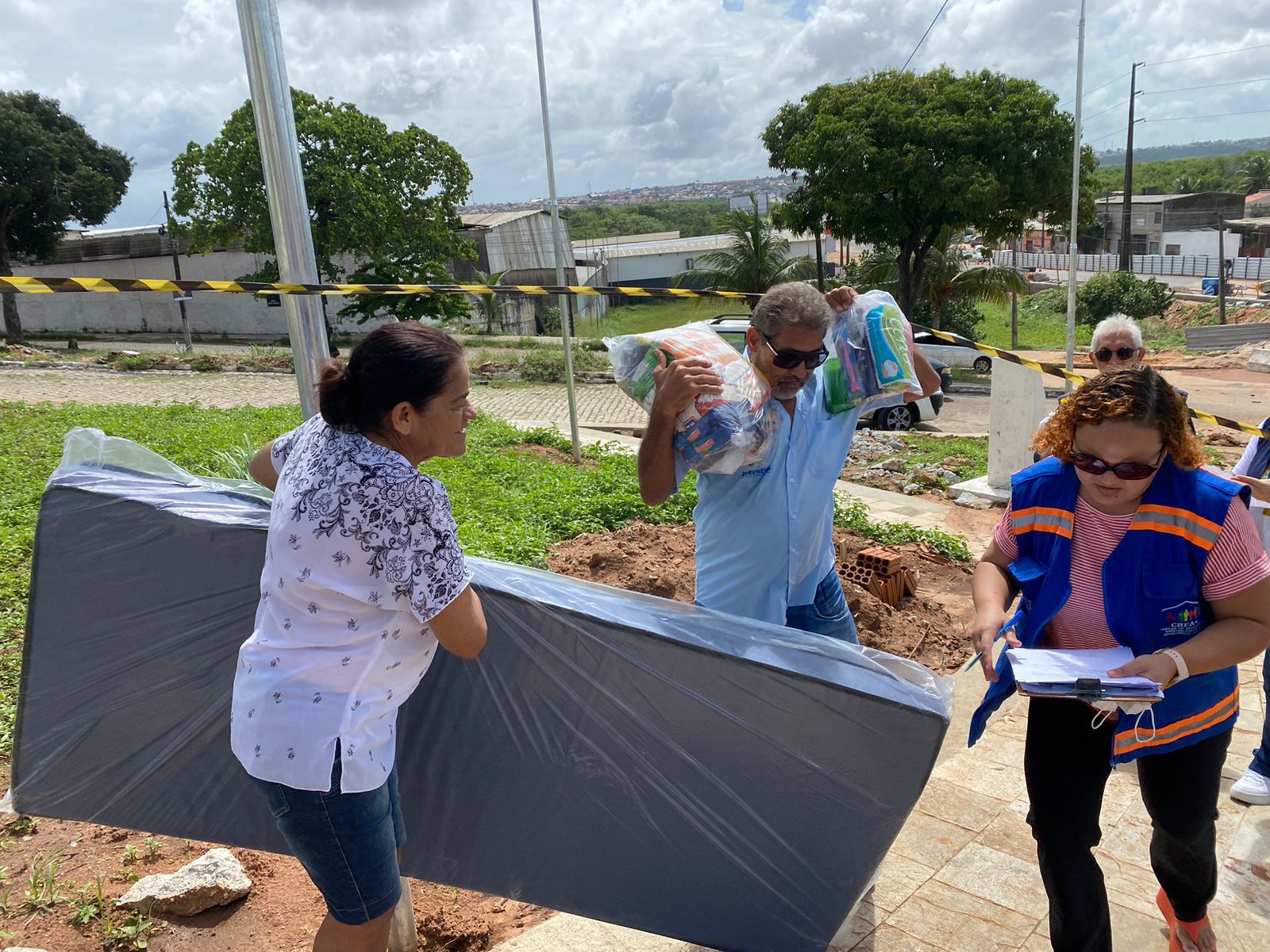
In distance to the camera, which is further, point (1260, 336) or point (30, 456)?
point (1260, 336)

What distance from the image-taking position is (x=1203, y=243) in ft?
156

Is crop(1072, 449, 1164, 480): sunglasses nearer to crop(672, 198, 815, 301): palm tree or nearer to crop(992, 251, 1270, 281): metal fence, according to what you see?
crop(672, 198, 815, 301): palm tree

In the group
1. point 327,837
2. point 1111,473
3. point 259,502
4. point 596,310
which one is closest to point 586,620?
point 327,837

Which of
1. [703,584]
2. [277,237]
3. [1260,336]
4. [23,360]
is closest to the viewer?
[277,237]

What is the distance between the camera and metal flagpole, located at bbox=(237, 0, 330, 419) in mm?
2004

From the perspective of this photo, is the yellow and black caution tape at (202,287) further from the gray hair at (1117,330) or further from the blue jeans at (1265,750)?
the blue jeans at (1265,750)

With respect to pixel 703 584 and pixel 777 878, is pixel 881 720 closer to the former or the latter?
pixel 777 878

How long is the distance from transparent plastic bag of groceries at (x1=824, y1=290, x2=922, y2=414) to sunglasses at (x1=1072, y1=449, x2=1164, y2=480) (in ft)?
1.97

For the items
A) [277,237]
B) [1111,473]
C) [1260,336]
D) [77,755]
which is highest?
[277,237]

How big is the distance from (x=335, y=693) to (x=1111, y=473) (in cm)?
157

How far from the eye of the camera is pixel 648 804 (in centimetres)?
203

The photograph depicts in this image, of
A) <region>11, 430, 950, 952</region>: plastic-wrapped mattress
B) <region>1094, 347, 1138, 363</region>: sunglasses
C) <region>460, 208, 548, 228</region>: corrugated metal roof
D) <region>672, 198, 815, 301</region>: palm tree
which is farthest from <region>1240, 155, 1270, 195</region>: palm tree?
<region>11, 430, 950, 952</region>: plastic-wrapped mattress

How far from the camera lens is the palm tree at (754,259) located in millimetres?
24000

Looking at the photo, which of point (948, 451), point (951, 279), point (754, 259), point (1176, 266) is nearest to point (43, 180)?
point (754, 259)
